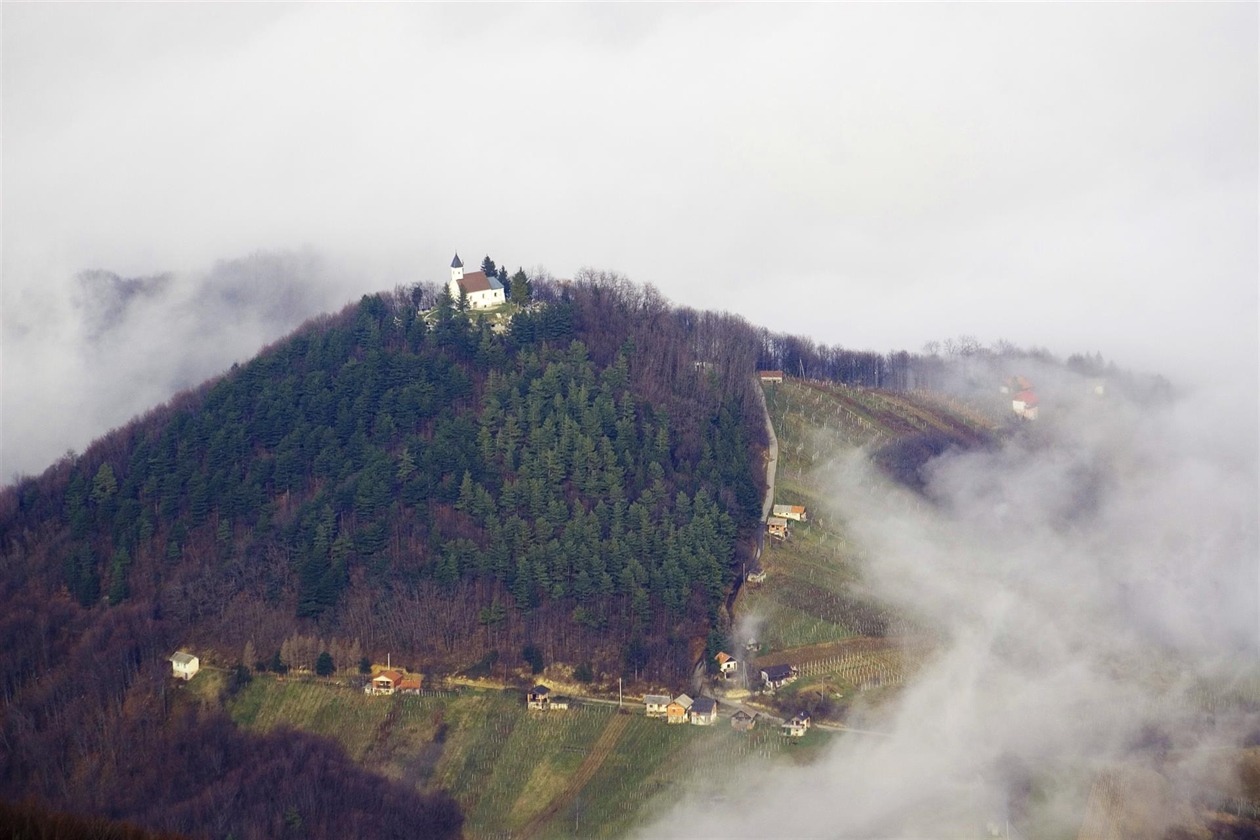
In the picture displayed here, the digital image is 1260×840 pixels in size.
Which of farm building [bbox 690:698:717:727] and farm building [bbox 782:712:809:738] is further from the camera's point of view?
farm building [bbox 690:698:717:727]

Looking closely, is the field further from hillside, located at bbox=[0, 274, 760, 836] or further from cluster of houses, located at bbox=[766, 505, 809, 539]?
cluster of houses, located at bbox=[766, 505, 809, 539]

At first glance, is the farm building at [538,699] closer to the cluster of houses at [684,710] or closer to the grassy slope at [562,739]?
the grassy slope at [562,739]

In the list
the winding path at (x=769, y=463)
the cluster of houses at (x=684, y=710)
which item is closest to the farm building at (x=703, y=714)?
the cluster of houses at (x=684, y=710)

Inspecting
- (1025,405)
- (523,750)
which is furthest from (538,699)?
(1025,405)

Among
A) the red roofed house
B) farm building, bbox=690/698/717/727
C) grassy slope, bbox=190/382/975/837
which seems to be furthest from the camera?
the red roofed house

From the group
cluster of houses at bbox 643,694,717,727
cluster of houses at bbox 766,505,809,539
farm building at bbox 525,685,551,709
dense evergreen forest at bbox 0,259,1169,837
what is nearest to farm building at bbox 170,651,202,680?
dense evergreen forest at bbox 0,259,1169,837

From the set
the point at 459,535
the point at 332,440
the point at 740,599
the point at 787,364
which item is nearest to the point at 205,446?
the point at 332,440

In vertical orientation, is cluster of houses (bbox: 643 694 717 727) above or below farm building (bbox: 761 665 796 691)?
below
